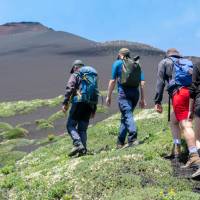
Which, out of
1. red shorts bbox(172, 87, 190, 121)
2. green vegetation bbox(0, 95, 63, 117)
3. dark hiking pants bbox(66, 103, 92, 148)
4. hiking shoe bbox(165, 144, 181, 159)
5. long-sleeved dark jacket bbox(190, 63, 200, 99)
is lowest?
green vegetation bbox(0, 95, 63, 117)

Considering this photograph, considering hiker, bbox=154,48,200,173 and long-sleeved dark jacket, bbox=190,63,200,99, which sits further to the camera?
hiker, bbox=154,48,200,173

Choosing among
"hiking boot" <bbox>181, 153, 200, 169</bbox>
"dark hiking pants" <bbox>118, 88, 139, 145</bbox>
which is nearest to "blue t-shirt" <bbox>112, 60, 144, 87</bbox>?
"dark hiking pants" <bbox>118, 88, 139, 145</bbox>

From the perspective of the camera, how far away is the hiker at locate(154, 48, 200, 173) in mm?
12750

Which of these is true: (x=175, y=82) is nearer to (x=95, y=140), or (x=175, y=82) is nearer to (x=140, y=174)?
(x=140, y=174)

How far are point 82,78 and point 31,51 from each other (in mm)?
95249

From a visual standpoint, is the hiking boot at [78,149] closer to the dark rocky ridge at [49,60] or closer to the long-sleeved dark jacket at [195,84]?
the long-sleeved dark jacket at [195,84]

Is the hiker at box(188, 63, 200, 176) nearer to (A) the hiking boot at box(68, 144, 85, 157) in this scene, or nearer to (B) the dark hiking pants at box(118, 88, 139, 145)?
(B) the dark hiking pants at box(118, 88, 139, 145)

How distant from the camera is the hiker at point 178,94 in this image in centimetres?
1275

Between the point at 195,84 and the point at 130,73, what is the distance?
3.20m

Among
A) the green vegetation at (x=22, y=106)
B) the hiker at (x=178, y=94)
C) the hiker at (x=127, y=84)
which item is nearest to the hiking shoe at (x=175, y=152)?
the hiker at (x=178, y=94)

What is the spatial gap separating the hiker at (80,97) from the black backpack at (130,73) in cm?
94

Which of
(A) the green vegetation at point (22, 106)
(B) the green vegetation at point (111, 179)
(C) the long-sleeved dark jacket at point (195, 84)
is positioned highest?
(C) the long-sleeved dark jacket at point (195, 84)

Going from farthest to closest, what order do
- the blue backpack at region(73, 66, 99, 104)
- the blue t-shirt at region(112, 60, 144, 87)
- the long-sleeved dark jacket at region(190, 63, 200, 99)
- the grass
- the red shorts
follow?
the grass → the blue backpack at region(73, 66, 99, 104) → the blue t-shirt at region(112, 60, 144, 87) → the red shorts → the long-sleeved dark jacket at region(190, 63, 200, 99)

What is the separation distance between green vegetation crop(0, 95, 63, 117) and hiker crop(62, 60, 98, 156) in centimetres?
3762
